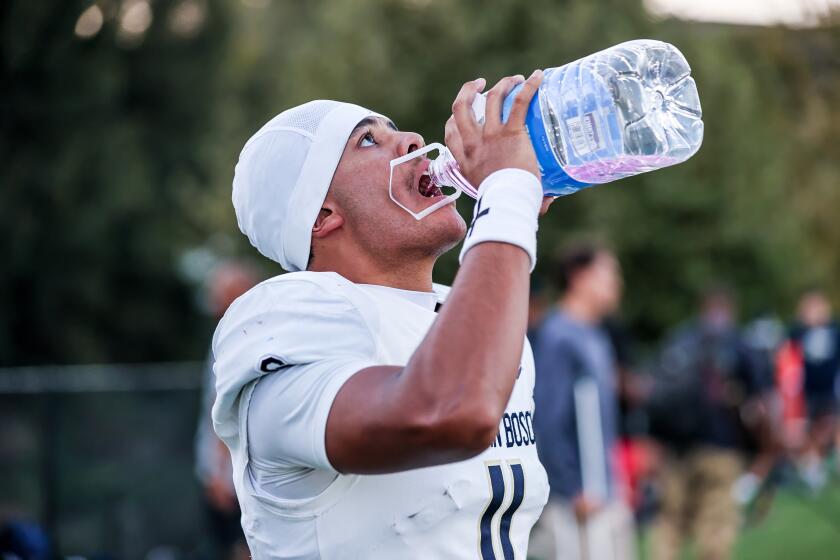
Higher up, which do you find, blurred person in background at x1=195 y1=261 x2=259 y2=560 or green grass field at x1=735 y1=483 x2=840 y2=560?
blurred person in background at x1=195 y1=261 x2=259 y2=560

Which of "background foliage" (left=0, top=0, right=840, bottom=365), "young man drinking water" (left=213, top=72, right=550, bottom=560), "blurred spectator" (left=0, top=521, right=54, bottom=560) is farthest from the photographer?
"background foliage" (left=0, top=0, right=840, bottom=365)

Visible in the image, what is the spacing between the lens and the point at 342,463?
2039 millimetres

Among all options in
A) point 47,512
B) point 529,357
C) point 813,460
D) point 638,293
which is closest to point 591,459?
point 47,512

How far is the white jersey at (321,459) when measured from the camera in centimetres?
214

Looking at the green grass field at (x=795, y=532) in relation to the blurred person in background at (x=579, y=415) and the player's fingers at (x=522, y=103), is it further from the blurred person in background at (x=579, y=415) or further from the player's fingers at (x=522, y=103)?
the player's fingers at (x=522, y=103)

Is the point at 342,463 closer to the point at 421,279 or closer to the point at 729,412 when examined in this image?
the point at 421,279

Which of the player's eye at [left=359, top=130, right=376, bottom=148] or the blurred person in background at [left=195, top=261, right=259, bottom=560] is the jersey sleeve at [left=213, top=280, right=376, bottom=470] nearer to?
the player's eye at [left=359, top=130, right=376, bottom=148]

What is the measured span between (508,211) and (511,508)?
72 cm

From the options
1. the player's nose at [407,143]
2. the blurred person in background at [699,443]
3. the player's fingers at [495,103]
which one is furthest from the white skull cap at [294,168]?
the blurred person in background at [699,443]

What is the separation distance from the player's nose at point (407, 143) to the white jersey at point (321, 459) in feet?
1.32

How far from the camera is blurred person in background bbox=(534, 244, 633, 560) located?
6.95 meters

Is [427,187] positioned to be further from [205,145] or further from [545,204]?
[205,145]

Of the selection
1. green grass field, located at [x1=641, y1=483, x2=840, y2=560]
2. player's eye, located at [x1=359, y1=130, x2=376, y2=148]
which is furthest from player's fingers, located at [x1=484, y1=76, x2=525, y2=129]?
green grass field, located at [x1=641, y1=483, x2=840, y2=560]

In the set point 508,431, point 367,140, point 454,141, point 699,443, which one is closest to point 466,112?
point 454,141
